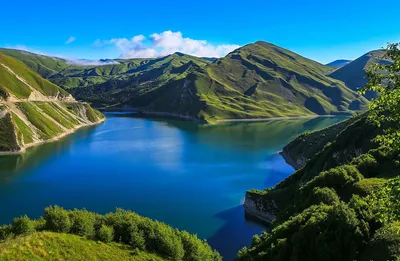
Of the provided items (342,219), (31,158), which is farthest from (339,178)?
(31,158)

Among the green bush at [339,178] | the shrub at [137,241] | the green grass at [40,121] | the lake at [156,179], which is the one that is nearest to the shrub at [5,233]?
the shrub at [137,241]

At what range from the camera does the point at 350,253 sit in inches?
1011

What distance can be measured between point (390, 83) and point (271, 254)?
64.2ft

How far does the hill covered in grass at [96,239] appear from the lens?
27.5 metres

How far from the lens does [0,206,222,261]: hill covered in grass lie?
2750 centimetres

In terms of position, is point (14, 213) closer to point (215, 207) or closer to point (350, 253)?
point (215, 207)

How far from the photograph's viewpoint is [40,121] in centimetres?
16000

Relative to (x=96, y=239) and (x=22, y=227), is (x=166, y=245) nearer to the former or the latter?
(x=96, y=239)

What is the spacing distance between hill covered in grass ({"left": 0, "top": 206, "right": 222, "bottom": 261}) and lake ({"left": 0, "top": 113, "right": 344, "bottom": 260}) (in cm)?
1545

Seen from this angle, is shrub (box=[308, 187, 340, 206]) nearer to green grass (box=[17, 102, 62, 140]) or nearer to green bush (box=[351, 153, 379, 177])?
green bush (box=[351, 153, 379, 177])

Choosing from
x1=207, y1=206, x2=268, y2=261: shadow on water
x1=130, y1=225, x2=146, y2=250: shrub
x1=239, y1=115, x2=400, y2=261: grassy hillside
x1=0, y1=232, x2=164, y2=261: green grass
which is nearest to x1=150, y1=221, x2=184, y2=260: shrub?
x1=130, y1=225, x2=146, y2=250: shrub

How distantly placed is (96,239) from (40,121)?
143 m

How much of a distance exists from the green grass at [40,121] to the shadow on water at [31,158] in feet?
19.6

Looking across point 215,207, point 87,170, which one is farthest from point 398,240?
point 87,170
